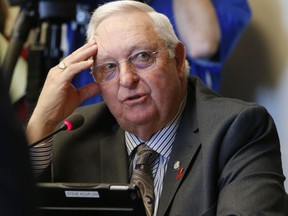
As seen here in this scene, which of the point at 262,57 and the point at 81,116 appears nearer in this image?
the point at 81,116

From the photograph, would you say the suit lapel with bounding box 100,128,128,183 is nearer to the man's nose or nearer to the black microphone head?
the black microphone head

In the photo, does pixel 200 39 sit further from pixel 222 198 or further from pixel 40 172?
pixel 222 198

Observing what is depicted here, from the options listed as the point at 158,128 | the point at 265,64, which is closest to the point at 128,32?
the point at 158,128

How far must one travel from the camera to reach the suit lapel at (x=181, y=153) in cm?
146

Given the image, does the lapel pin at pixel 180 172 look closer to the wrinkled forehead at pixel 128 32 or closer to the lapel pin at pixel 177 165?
the lapel pin at pixel 177 165

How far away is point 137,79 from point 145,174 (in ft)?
0.81

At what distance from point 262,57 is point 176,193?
4.33ft

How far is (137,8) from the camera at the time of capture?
1.63m

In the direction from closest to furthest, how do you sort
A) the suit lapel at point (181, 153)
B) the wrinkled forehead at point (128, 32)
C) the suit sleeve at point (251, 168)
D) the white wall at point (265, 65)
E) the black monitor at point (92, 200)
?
the black monitor at point (92, 200), the suit sleeve at point (251, 168), the suit lapel at point (181, 153), the wrinkled forehead at point (128, 32), the white wall at point (265, 65)

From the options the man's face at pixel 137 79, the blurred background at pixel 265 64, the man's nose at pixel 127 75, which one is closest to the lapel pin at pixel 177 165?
the man's face at pixel 137 79

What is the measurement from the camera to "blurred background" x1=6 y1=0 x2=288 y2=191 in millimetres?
2518

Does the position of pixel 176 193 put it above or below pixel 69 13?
below

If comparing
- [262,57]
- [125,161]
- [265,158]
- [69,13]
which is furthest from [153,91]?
[262,57]

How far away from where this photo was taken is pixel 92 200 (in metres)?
1.22
